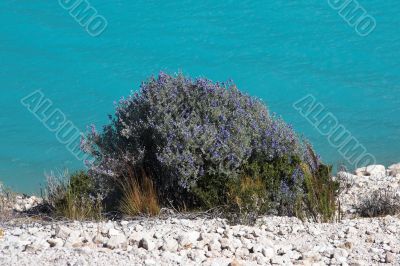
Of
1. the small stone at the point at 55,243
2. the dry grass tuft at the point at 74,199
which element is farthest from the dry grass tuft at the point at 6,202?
the small stone at the point at 55,243

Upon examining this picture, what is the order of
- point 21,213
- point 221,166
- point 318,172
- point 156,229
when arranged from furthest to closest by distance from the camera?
point 21,213 < point 318,172 < point 221,166 < point 156,229

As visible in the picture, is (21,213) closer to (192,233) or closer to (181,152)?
(181,152)

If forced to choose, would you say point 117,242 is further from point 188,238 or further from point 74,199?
point 74,199

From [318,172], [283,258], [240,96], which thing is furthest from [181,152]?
[283,258]

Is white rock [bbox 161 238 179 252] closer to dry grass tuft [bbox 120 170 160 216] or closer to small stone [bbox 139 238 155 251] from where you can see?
small stone [bbox 139 238 155 251]

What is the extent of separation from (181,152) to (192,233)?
85.3 inches

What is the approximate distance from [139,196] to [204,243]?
7.84ft

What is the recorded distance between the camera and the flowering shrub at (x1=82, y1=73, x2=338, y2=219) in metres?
9.20

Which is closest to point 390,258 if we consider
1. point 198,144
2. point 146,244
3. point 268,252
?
point 268,252

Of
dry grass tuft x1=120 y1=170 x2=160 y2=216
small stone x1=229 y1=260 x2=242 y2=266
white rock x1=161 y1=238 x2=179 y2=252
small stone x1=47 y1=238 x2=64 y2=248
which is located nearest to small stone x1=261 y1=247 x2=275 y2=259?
small stone x1=229 y1=260 x2=242 y2=266

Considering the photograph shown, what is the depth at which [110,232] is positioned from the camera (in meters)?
7.58

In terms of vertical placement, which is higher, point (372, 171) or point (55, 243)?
point (372, 171)

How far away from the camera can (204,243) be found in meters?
7.05

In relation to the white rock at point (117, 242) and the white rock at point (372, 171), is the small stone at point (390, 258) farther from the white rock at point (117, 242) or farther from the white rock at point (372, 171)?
the white rock at point (372, 171)
